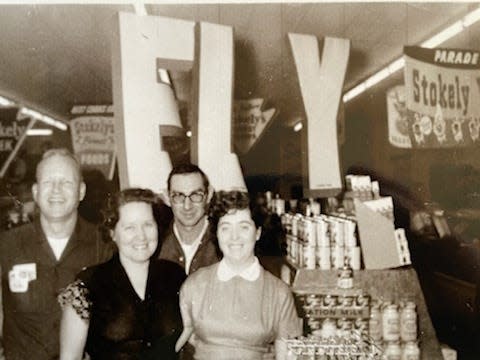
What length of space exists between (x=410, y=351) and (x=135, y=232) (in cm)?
161

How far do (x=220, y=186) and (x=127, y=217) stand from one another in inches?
25.4

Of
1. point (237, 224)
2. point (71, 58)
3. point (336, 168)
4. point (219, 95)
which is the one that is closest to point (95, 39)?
point (71, 58)

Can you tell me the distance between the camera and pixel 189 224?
2.37m

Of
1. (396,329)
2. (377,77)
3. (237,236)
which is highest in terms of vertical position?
(377,77)

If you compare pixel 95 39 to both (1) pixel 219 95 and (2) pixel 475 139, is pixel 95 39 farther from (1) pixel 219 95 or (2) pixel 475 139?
(2) pixel 475 139

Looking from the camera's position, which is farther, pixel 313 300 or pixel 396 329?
pixel 396 329

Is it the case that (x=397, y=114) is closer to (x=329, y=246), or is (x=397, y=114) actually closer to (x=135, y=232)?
(x=329, y=246)

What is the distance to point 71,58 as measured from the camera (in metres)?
4.30

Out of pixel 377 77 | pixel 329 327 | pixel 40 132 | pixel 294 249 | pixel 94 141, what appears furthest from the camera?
pixel 40 132

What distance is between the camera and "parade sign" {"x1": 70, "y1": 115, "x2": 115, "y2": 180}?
484 centimetres

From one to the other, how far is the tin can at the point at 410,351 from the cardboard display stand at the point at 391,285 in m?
0.16

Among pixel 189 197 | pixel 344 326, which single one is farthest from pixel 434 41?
pixel 189 197

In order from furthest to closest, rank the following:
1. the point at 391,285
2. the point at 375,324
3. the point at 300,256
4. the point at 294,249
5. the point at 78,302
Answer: the point at 294,249 → the point at 300,256 → the point at 391,285 → the point at 375,324 → the point at 78,302

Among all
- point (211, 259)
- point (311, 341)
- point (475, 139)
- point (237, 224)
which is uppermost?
point (475, 139)
